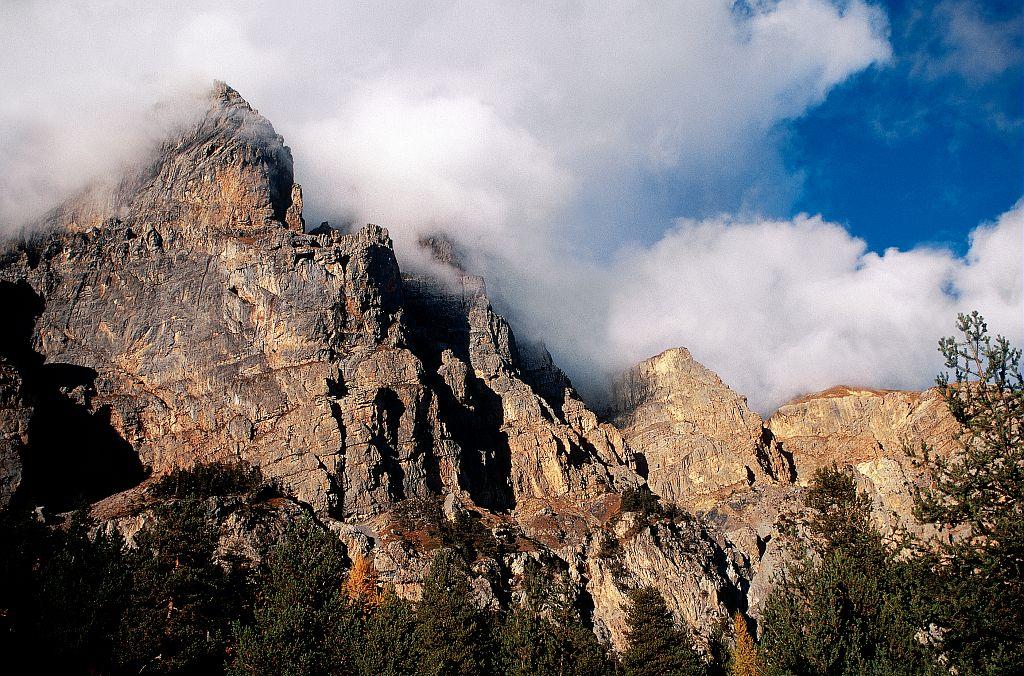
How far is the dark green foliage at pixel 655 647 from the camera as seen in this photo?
5556 cm

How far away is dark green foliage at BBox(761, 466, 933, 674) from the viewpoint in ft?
119

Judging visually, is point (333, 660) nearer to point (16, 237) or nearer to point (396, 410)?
point (396, 410)

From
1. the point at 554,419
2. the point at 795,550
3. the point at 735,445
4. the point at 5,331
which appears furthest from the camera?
the point at 735,445

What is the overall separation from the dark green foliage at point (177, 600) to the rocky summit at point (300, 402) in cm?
1164

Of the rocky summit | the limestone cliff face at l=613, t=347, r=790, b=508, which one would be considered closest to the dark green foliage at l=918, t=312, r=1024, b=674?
the rocky summit

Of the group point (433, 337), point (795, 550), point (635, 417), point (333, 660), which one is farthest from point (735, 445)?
point (333, 660)

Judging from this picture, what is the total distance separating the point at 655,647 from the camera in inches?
2313

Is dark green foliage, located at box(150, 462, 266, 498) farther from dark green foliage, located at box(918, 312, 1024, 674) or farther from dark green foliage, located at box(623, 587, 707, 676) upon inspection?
dark green foliage, located at box(918, 312, 1024, 674)

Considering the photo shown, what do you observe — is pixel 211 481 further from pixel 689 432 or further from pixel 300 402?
pixel 689 432

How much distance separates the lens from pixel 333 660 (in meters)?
47.5

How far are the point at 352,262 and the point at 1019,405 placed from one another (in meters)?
90.8

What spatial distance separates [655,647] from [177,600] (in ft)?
114

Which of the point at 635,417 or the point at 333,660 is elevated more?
the point at 635,417

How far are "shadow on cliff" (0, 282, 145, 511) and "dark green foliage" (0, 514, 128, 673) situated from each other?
29.4 m
